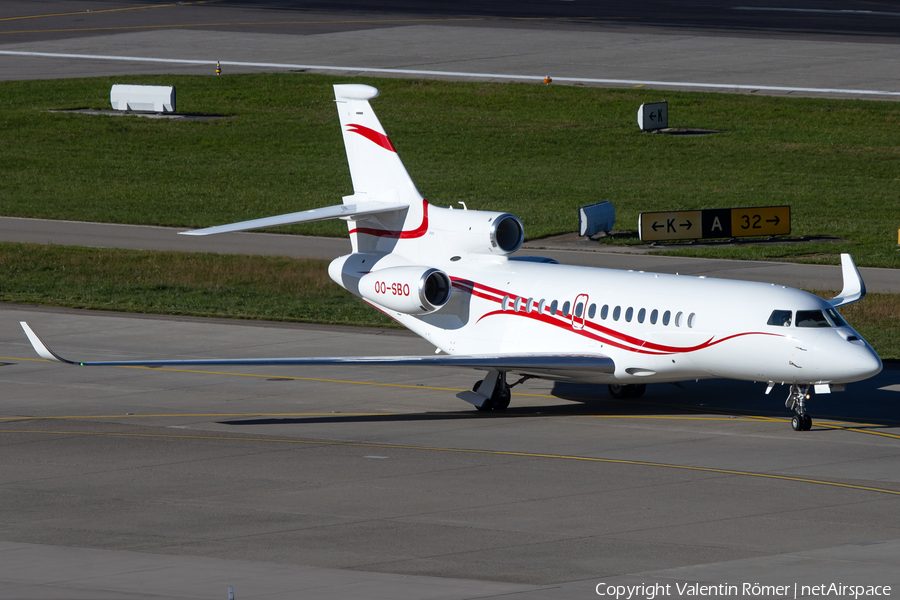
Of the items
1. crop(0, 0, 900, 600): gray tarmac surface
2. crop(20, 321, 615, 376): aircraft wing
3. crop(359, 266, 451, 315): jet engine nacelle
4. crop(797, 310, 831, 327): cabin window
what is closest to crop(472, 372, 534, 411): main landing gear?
crop(0, 0, 900, 600): gray tarmac surface

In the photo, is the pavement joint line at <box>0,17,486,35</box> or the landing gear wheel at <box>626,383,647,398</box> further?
the pavement joint line at <box>0,17,486,35</box>

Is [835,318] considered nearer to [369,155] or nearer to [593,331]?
[593,331]

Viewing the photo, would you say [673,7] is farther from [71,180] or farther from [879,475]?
[879,475]

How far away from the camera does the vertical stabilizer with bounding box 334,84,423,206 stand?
33.2 meters

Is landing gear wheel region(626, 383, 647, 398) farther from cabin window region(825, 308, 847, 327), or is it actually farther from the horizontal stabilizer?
the horizontal stabilizer

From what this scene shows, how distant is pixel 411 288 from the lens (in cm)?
3103

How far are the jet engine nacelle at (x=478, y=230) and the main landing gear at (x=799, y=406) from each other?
7.22m

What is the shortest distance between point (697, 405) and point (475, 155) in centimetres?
4279

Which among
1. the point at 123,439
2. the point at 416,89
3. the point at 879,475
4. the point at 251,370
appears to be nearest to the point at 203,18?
the point at 416,89

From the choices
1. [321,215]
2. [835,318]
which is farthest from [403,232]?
[835,318]

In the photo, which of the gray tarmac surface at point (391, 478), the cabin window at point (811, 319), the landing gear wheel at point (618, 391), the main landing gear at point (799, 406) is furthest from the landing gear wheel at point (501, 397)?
the cabin window at point (811, 319)

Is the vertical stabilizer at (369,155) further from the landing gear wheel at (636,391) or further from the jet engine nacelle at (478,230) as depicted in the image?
the landing gear wheel at (636,391)

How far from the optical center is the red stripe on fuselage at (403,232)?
32750 millimetres

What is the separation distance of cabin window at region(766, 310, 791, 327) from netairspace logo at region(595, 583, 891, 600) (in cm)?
1055
